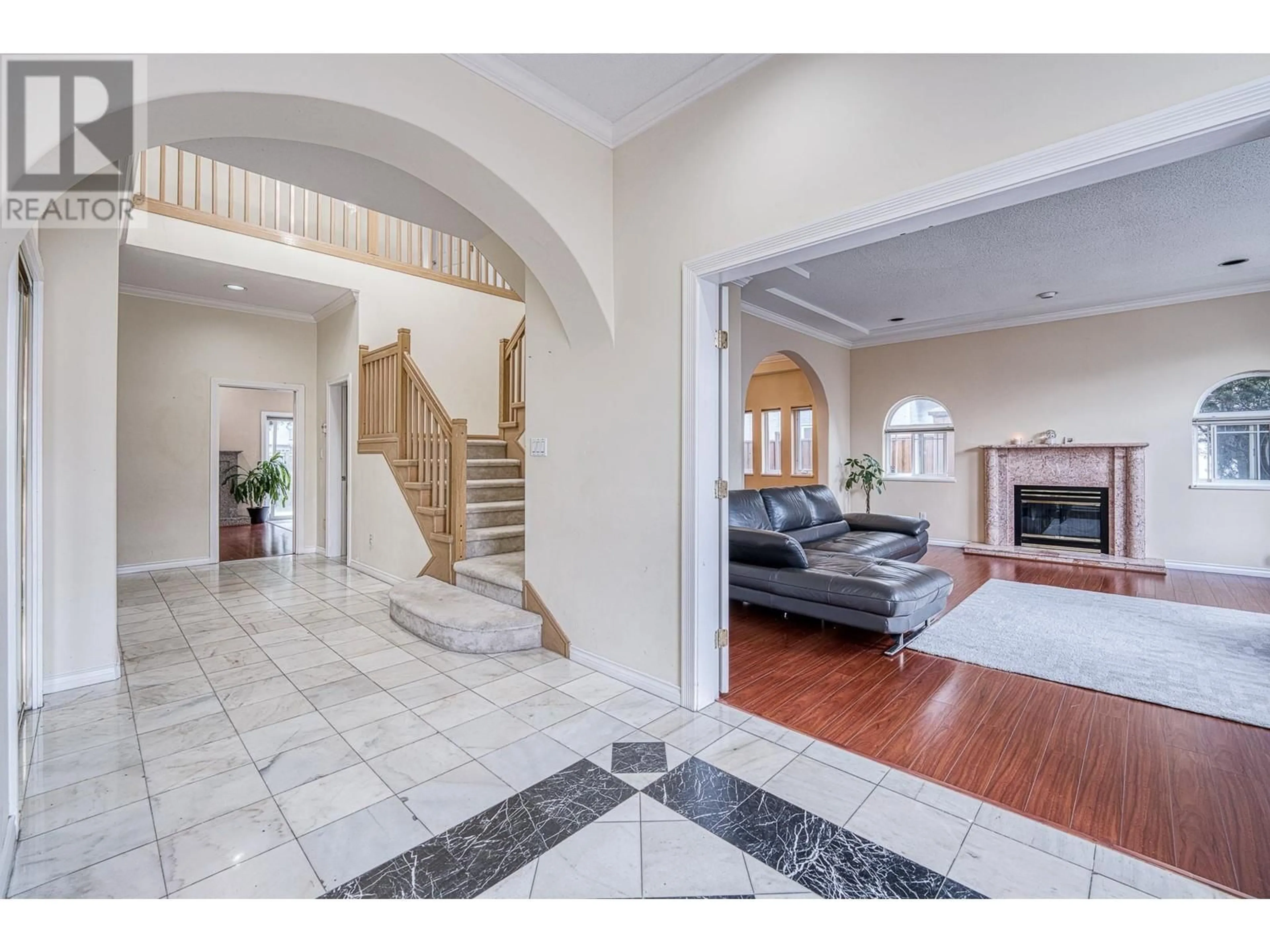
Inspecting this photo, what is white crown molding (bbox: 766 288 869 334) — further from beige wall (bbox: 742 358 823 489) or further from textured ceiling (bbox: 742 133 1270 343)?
beige wall (bbox: 742 358 823 489)

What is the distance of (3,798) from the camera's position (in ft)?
5.15

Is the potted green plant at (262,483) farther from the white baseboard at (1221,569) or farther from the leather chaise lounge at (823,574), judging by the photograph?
the white baseboard at (1221,569)

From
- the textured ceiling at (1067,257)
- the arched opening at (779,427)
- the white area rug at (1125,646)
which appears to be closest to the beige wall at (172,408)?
the textured ceiling at (1067,257)

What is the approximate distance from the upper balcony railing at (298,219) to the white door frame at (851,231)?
8.70 ft

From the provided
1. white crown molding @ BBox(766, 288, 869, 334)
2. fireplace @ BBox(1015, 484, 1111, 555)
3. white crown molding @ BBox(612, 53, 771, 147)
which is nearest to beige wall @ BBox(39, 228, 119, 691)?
white crown molding @ BBox(612, 53, 771, 147)

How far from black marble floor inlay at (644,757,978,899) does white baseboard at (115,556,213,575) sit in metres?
6.31

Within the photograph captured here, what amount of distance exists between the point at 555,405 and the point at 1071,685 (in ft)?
10.8

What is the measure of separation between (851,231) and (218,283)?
6.15 metres

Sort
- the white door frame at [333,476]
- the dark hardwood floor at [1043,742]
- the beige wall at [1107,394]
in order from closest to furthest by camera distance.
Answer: the dark hardwood floor at [1043,742], the beige wall at [1107,394], the white door frame at [333,476]

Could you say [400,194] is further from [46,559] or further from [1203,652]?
[1203,652]

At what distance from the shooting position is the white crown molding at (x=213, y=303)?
562cm

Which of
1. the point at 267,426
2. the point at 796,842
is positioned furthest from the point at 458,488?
the point at 267,426

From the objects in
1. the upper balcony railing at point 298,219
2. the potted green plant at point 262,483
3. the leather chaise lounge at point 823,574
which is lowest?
the leather chaise lounge at point 823,574

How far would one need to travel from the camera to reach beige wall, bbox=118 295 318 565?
563 cm
